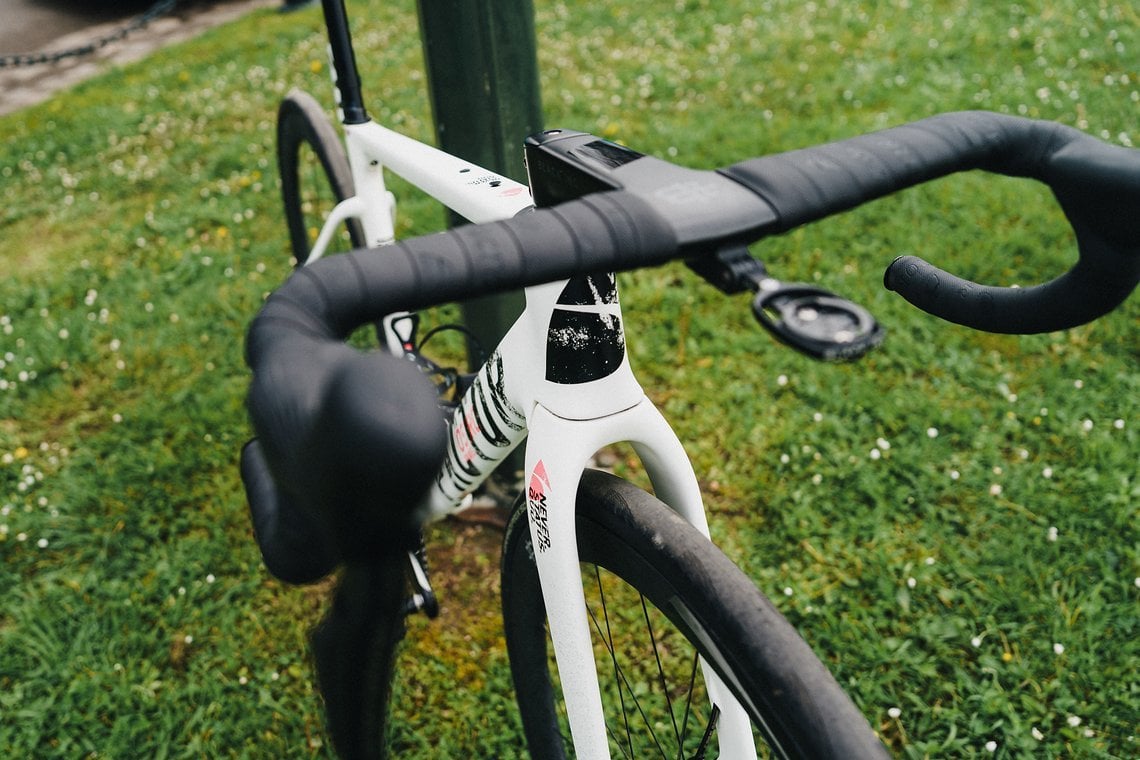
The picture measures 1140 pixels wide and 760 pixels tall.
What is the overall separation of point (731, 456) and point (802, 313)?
222 cm

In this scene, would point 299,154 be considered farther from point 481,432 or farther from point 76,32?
point 76,32

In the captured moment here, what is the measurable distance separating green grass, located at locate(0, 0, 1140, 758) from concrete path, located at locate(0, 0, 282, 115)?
100 inches

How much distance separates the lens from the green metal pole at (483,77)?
2.23m

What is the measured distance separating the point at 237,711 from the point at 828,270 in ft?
9.05

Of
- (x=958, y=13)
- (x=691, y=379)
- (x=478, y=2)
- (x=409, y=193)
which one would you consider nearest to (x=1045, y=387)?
(x=691, y=379)

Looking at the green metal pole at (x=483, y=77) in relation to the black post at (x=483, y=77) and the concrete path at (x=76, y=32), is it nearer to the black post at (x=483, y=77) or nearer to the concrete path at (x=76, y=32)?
the black post at (x=483, y=77)

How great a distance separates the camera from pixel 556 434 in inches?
52.9

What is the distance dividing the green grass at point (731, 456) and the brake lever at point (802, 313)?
172 cm

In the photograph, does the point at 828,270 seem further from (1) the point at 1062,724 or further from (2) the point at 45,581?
(2) the point at 45,581

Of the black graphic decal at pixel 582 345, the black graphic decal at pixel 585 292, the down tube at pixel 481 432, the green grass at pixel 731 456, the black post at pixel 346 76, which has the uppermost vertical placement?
the black post at pixel 346 76

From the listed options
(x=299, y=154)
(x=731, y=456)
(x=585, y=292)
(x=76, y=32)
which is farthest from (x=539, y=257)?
(x=76, y=32)

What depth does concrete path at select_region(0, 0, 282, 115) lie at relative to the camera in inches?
281

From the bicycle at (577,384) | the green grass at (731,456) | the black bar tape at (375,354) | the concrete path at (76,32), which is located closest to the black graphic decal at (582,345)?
the bicycle at (577,384)

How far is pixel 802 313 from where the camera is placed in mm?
761
